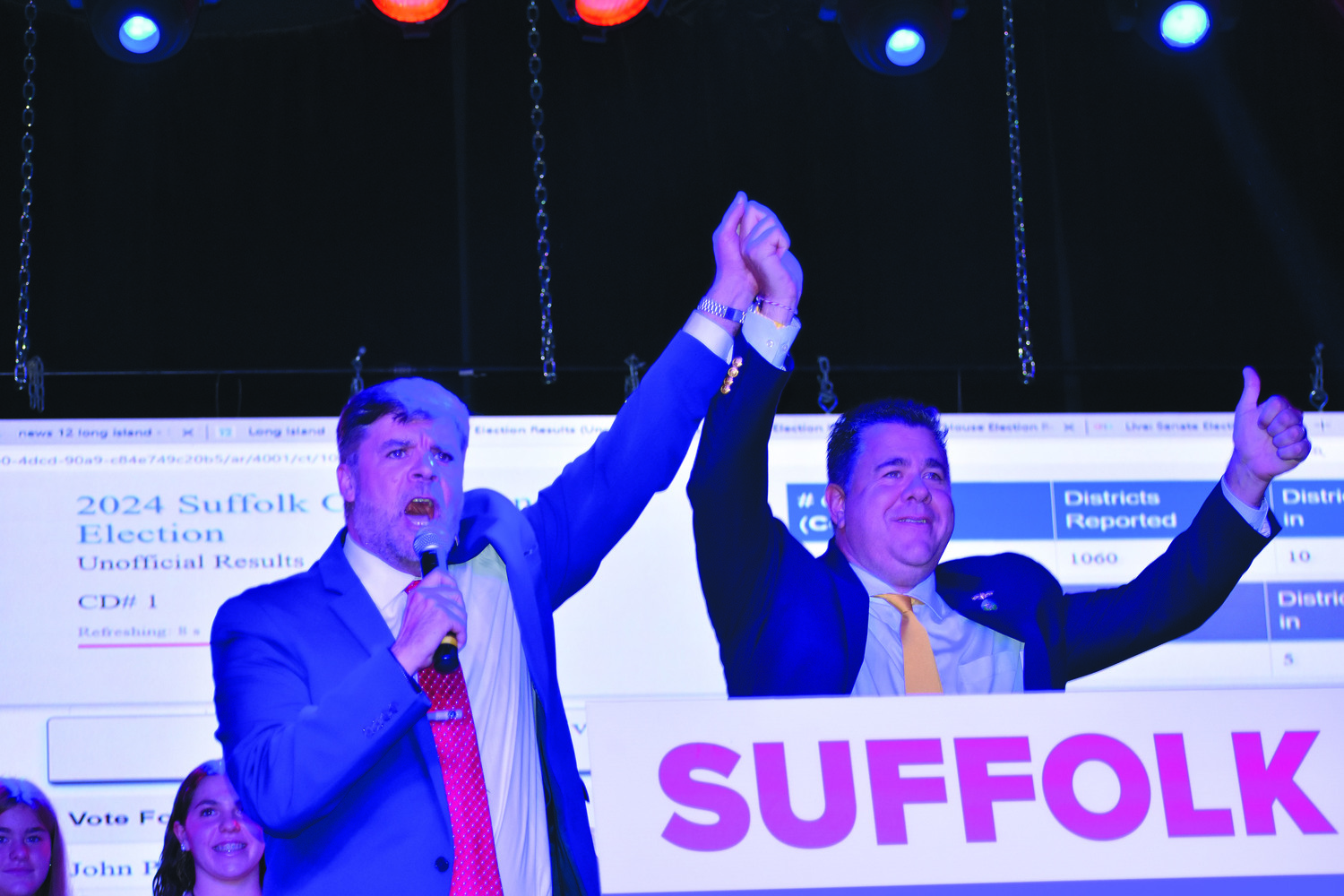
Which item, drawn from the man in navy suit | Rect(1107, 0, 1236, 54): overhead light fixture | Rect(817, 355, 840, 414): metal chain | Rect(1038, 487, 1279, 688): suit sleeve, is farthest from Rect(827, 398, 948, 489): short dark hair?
Rect(1107, 0, 1236, 54): overhead light fixture

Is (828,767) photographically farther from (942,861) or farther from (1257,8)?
(1257,8)

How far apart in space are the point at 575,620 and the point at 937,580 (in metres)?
1.01

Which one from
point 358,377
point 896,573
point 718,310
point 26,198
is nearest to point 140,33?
point 26,198

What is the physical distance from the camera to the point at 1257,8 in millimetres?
4430

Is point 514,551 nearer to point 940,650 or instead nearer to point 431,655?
point 431,655

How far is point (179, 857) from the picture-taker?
3.12m

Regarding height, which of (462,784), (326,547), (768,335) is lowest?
(462,784)

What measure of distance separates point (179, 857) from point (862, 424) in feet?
5.78

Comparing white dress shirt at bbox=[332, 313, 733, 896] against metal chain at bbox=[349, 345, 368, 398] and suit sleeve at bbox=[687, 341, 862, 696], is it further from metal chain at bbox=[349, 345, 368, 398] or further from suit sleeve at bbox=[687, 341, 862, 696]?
metal chain at bbox=[349, 345, 368, 398]

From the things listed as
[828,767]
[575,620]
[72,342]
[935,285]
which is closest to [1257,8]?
[935,285]

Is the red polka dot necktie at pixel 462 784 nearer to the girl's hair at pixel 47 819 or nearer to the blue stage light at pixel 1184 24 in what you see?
the girl's hair at pixel 47 819

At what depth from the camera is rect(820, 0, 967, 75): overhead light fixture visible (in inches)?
154

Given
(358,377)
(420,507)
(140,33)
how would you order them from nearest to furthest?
(420,507) < (140,33) < (358,377)

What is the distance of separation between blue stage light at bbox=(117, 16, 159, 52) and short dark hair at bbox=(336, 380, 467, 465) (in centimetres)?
171
